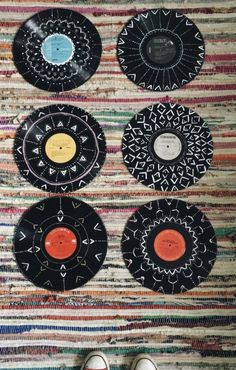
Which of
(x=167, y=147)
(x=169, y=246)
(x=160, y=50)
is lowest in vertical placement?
(x=169, y=246)

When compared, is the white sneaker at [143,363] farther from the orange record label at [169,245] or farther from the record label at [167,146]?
the record label at [167,146]

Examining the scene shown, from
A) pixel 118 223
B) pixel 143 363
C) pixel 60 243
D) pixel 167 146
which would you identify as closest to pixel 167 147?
pixel 167 146

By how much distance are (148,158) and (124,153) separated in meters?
0.08

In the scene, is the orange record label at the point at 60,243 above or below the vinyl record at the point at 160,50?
below

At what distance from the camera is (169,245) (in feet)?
5.07

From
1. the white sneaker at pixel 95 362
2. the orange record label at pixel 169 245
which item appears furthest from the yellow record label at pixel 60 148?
the white sneaker at pixel 95 362

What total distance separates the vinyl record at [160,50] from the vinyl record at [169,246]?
434 mm

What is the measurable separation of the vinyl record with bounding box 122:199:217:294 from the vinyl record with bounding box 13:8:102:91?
0.52m

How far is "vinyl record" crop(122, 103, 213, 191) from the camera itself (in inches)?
62.9

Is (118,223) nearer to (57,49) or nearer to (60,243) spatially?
(60,243)

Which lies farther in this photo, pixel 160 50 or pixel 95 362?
pixel 160 50

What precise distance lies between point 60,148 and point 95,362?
0.69 m

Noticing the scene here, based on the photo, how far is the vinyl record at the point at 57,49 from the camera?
1638mm

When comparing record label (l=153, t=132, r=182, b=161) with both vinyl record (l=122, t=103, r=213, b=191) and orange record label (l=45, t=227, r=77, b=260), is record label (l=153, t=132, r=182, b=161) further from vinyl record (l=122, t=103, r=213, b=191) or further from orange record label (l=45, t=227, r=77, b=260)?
orange record label (l=45, t=227, r=77, b=260)
